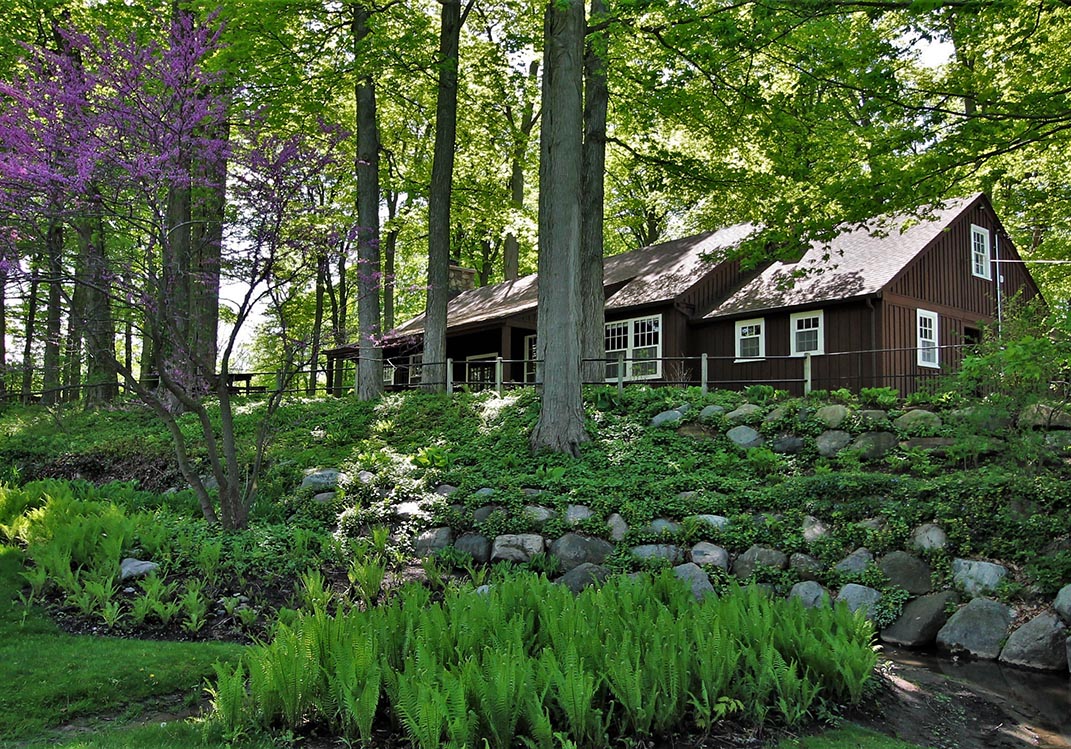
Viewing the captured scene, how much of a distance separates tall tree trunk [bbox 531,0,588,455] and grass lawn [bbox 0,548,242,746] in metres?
6.20

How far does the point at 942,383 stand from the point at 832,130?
4565 millimetres

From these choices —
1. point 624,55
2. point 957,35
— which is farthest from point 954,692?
point 624,55

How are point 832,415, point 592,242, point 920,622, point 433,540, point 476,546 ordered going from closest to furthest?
point 920,622 < point 476,546 < point 433,540 < point 832,415 < point 592,242

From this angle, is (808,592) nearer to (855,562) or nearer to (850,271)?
(855,562)

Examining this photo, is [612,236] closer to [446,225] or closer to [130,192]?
[446,225]

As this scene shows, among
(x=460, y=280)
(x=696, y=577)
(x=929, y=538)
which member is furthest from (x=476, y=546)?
(x=460, y=280)

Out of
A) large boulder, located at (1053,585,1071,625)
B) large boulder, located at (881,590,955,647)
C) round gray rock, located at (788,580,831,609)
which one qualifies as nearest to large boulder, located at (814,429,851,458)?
round gray rock, located at (788,580,831,609)

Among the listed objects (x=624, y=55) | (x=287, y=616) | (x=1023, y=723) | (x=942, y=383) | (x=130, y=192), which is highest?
(x=624, y=55)

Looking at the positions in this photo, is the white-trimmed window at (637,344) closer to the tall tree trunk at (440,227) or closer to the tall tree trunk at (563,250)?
the tall tree trunk at (440,227)

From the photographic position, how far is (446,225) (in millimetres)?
16547

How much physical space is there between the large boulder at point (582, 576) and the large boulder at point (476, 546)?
37.2 inches

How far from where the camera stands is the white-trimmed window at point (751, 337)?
18141mm

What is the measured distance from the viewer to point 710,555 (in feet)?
28.0

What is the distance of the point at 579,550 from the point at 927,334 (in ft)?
41.0
